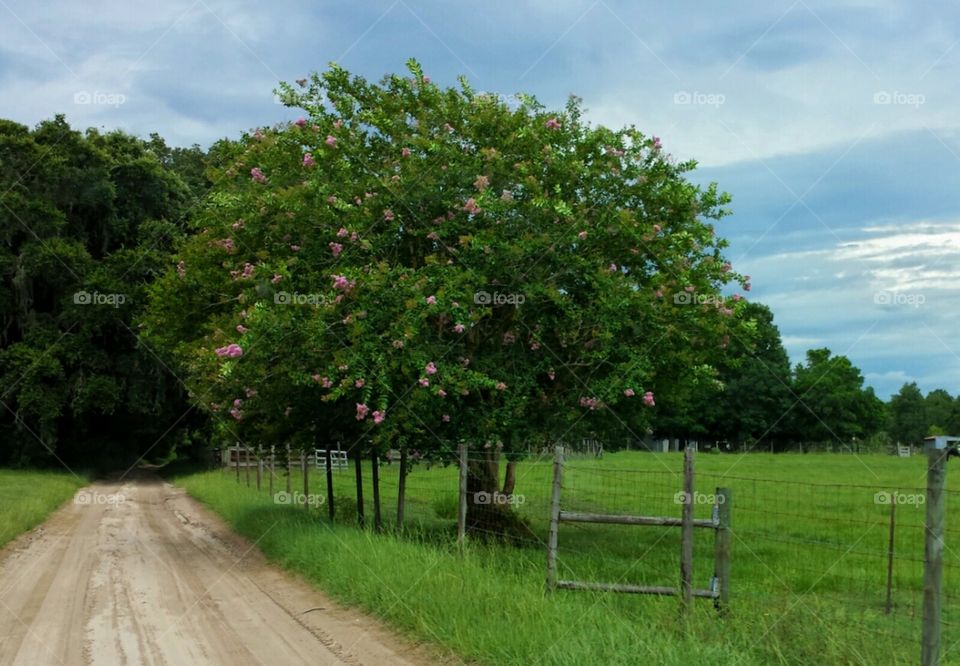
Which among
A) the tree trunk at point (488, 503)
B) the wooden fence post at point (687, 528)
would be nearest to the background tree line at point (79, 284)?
the tree trunk at point (488, 503)

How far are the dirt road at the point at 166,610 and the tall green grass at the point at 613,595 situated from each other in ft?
1.53

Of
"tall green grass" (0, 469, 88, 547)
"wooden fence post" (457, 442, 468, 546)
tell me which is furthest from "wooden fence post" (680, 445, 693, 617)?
"tall green grass" (0, 469, 88, 547)

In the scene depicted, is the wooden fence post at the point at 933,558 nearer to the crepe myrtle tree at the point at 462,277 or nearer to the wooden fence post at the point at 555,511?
the wooden fence post at the point at 555,511

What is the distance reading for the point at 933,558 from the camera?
607 cm

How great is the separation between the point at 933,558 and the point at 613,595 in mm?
3917

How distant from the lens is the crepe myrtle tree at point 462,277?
14.2 metres

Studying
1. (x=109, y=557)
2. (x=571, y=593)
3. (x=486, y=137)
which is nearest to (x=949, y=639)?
(x=571, y=593)

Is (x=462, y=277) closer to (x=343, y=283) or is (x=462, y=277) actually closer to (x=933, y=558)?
(x=343, y=283)

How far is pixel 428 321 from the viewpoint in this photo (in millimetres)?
14945

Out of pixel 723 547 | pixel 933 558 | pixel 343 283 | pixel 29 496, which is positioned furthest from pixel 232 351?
pixel 29 496

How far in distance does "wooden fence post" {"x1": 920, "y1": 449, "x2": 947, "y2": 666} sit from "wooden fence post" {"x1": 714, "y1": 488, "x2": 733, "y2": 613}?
246 centimetres

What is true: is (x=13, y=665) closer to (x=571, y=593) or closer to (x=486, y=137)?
(x=571, y=593)

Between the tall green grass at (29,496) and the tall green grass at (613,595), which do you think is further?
the tall green grass at (29,496)

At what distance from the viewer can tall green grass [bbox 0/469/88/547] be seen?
18938 millimetres
